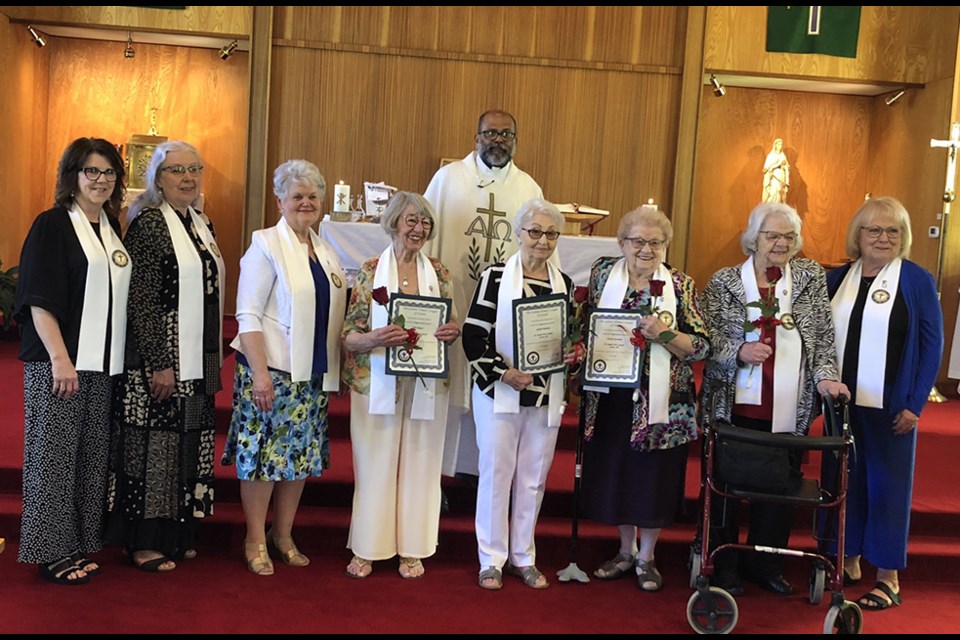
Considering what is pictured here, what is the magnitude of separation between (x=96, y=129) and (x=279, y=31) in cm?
246

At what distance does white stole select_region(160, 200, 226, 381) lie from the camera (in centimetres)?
354

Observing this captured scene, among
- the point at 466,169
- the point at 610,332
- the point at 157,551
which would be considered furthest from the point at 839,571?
the point at 157,551

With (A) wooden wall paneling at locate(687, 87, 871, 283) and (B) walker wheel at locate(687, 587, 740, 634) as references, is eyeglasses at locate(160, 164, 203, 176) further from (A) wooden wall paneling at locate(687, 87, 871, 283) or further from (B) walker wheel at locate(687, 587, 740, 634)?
(A) wooden wall paneling at locate(687, 87, 871, 283)

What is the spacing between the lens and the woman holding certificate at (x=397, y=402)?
3.62 metres

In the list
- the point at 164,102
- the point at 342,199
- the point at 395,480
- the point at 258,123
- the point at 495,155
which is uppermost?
the point at 164,102

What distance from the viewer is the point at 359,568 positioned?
3766mm

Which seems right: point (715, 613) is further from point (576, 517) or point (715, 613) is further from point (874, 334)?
point (874, 334)

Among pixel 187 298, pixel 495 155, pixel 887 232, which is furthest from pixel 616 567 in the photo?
pixel 187 298

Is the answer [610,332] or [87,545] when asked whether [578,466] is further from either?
[87,545]

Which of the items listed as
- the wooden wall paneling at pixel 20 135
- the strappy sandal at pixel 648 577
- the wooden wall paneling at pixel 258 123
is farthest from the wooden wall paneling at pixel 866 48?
the wooden wall paneling at pixel 20 135

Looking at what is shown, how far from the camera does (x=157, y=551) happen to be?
3719mm

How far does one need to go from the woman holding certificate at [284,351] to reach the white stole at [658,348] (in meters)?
1.08

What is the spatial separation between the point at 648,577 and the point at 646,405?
0.72 metres

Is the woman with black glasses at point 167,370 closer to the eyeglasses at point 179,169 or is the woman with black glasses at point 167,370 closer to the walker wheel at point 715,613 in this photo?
the eyeglasses at point 179,169
